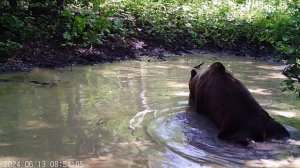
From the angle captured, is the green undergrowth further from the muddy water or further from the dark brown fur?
the dark brown fur

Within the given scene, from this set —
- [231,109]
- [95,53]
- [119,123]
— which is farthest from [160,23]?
[231,109]

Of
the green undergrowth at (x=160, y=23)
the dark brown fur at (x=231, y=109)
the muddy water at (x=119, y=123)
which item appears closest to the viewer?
the muddy water at (x=119, y=123)

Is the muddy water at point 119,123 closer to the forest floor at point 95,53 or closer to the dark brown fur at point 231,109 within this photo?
the dark brown fur at point 231,109

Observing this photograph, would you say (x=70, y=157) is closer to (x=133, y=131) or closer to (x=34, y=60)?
(x=133, y=131)

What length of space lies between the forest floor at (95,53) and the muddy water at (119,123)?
2.16 feet

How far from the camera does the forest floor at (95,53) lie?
1083 cm

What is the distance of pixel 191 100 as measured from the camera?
801cm

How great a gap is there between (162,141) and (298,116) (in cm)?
271

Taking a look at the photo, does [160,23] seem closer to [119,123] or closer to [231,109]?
[119,123]

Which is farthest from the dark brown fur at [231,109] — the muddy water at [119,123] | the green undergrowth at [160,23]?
the green undergrowth at [160,23]

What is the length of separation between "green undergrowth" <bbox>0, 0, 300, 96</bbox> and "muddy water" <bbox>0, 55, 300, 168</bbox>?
2.10 m

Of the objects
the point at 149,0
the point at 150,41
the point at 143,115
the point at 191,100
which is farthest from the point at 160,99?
the point at 149,0

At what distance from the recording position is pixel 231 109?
20.0 feet

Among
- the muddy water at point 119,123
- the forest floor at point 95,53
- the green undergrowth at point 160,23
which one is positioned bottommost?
the muddy water at point 119,123
